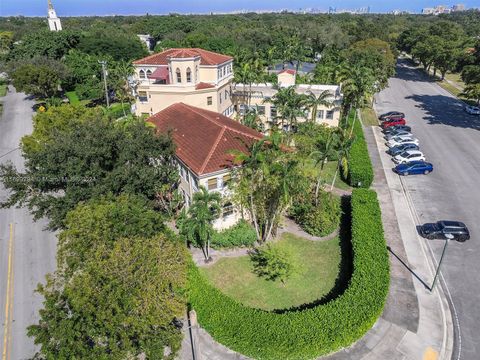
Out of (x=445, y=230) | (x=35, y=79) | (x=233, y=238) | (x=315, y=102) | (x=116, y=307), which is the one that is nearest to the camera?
(x=116, y=307)

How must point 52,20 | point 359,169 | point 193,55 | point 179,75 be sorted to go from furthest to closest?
1. point 52,20
2. point 179,75
3. point 193,55
4. point 359,169

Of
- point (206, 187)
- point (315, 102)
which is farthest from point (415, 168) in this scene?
point (206, 187)

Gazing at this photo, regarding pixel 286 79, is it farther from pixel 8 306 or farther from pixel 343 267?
pixel 8 306

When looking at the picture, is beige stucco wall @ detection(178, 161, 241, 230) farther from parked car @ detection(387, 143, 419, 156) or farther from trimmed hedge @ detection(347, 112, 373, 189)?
parked car @ detection(387, 143, 419, 156)

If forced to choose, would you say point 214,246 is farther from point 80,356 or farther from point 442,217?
point 442,217

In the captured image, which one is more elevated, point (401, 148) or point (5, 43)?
point (5, 43)

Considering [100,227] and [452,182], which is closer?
[100,227]

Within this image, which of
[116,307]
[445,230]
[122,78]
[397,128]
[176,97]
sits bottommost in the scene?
[445,230]

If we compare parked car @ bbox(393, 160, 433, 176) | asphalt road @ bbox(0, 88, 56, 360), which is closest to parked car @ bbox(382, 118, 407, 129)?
parked car @ bbox(393, 160, 433, 176)
